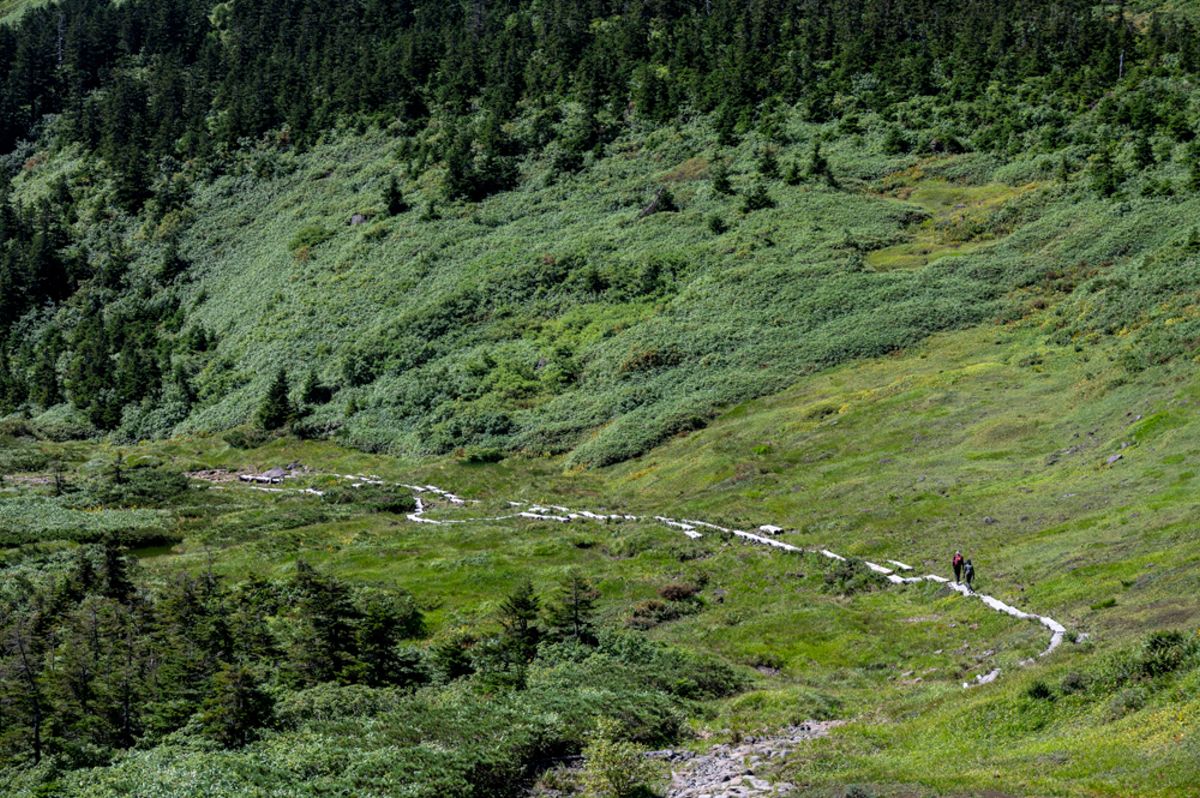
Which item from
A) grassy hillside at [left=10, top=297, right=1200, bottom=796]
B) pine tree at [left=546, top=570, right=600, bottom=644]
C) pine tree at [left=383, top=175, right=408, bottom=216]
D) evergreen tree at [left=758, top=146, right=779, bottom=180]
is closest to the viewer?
grassy hillside at [left=10, top=297, right=1200, bottom=796]

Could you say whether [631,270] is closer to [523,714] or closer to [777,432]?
[777,432]

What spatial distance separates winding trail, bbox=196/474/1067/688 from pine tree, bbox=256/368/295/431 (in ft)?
66.0

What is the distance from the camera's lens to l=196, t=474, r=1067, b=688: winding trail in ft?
136

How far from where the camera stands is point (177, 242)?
648 feet

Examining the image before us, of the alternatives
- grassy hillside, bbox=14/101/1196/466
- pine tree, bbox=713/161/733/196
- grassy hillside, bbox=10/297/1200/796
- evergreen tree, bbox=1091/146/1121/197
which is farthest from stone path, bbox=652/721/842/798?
pine tree, bbox=713/161/733/196

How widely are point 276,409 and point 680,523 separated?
7782 centimetres

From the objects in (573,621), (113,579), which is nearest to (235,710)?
(573,621)

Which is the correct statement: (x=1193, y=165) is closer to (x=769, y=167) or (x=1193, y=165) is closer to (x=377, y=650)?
(x=769, y=167)

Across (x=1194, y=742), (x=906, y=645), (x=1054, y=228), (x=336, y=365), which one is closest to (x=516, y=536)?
(x=906, y=645)

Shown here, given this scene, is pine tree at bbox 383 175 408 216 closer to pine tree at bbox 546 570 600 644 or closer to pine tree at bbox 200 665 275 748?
pine tree at bbox 546 570 600 644

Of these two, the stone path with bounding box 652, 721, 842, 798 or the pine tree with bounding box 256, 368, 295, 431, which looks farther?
the pine tree with bounding box 256, 368, 295, 431

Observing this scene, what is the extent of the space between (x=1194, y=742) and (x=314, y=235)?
179071 millimetres

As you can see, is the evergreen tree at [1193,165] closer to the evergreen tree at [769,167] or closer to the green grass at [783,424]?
the green grass at [783,424]

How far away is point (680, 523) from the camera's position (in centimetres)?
7681
